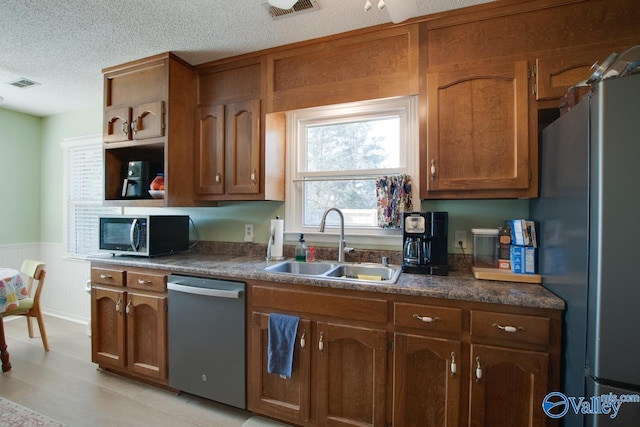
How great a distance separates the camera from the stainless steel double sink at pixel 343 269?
191 cm

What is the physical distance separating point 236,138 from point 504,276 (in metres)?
2.00

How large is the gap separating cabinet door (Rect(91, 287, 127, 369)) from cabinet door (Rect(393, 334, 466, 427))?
1984 mm

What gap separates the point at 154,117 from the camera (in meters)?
Result: 2.27

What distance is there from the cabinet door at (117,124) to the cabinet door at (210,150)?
1.88 ft

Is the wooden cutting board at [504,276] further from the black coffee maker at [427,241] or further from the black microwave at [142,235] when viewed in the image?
the black microwave at [142,235]

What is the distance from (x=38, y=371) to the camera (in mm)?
2375

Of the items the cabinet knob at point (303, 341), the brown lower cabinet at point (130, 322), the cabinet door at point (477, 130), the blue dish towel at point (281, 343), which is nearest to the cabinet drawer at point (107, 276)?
the brown lower cabinet at point (130, 322)

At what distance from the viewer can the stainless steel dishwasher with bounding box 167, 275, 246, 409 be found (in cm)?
179

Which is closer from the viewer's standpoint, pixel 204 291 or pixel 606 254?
pixel 606 254

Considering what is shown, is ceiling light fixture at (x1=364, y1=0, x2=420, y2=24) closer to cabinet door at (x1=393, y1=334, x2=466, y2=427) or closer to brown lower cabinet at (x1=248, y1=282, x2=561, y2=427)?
brown lower cabinet at (x1=248, y1=282, x2=561, y2=427)

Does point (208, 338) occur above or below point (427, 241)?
below

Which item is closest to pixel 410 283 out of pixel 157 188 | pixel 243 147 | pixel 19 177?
pixel 243 147

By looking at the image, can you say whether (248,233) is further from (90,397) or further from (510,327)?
(510,327)

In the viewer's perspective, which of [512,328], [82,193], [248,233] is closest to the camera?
[512,328]
